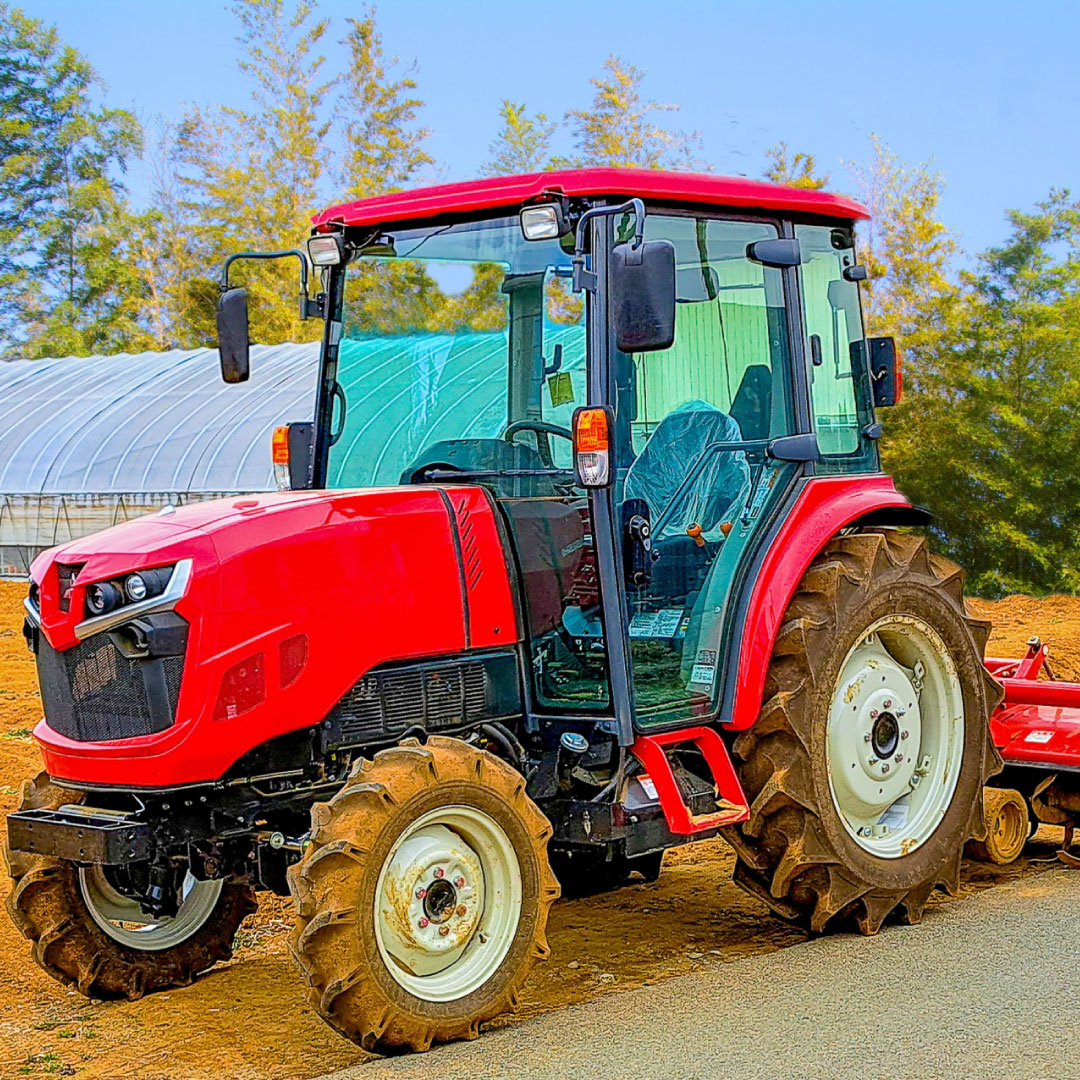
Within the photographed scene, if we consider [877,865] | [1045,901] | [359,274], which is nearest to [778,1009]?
[877,865]

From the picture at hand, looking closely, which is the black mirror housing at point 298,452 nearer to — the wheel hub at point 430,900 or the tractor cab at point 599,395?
the tractor cab at point 599,395

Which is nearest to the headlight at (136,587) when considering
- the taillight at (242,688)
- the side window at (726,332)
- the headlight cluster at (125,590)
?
the headlight cluster at (125,590)

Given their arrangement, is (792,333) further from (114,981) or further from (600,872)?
(114,981)

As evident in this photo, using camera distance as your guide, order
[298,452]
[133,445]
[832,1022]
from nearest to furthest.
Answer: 1. [832,1022]
2. [298,452]
3. [133,445]

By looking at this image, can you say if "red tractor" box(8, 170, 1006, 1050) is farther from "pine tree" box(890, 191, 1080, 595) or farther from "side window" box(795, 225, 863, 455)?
"pine tree" box(890, 191, 1080, 595)

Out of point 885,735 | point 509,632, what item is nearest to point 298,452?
point 509,632

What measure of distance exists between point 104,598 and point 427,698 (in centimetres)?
108

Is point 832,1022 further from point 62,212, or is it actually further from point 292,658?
point 62,212

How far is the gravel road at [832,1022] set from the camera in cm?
438

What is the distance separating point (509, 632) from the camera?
5258mm

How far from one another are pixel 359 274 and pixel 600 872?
8.89 feet

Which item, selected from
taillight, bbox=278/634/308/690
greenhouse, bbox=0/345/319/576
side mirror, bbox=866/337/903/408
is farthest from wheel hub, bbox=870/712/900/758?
greenhouse, bbox=0/345/319/576

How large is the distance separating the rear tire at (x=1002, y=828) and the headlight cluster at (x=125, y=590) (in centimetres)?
373

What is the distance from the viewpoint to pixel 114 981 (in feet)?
18.0
